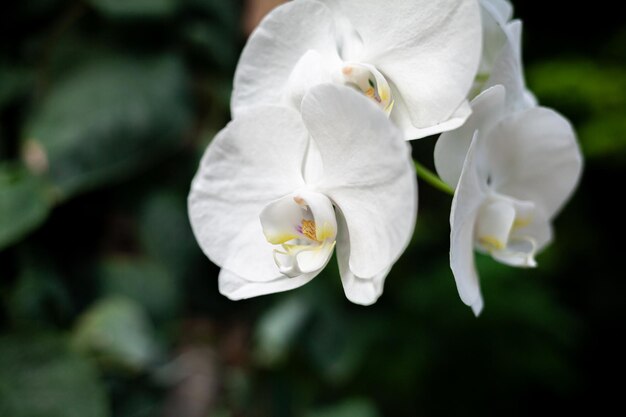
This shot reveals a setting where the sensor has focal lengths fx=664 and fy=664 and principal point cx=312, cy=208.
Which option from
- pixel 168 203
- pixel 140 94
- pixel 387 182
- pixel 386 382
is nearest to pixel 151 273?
pixel 168 203

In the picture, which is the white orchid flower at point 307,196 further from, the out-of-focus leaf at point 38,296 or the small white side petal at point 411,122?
the out-of-focus leaf at point 38,296

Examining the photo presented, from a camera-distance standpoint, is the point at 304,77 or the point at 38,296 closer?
the point at 304,77

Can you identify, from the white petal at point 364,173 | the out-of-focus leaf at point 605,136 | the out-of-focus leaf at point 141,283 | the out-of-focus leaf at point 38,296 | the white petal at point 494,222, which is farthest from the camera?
the out-of-focus leaf at point 605,136

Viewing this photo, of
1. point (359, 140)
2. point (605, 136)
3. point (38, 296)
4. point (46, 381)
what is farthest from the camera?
point (605, 136)

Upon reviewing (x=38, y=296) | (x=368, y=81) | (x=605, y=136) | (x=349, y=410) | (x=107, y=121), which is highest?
(x=368, y=81)

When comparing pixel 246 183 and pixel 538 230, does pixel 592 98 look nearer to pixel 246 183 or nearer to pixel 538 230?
pixel 538 230

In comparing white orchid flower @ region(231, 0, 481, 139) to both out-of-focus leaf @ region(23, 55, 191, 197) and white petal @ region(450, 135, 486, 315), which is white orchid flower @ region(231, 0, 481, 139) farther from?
out-of-focus leaf @ region(23, 55, 191, 197)

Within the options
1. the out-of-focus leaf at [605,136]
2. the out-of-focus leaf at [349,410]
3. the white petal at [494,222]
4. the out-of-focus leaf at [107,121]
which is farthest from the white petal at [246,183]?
the out-of-focus leaf at [605,136]

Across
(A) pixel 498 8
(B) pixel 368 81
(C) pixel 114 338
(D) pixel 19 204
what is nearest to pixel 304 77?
(B) pixel 368 81
